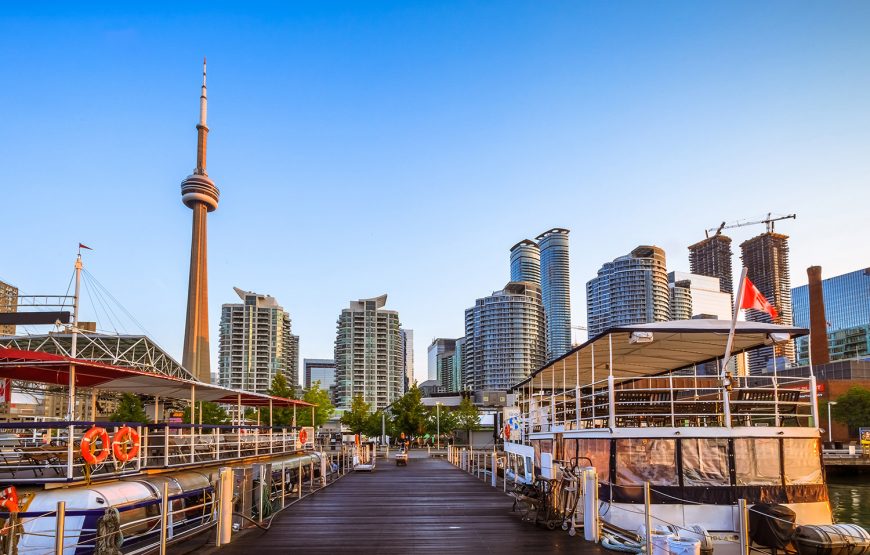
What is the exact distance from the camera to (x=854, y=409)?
287 ft

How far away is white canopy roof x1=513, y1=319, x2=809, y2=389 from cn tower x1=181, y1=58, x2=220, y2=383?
418 ft

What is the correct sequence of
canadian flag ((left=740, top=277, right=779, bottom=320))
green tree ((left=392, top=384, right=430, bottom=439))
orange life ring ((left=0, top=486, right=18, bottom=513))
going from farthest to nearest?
1. green tree ((left=392, top=384, right=430, bottom=439))
2. canadian flag ((left=740, top=277, right=779, bottom=320))
3. orange life ring ((left=0, top=486, right=18, bottom=513))

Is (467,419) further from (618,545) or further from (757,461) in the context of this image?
(618,545)

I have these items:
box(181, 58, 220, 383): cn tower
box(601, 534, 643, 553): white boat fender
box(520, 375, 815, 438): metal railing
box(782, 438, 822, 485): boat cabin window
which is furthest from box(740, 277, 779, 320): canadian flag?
box(181, 58, 220, 383): cn tower

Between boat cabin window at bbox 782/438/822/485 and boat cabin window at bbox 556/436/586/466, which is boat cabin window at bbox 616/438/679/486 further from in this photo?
boat cabin window at bbox 782/438/822/485

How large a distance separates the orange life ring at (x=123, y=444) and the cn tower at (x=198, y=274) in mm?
129769

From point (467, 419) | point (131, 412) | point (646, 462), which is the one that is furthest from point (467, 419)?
point (646, 462)

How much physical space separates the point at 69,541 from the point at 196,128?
170 metres

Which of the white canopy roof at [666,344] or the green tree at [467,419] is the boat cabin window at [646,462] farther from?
the green tree at [467,419]

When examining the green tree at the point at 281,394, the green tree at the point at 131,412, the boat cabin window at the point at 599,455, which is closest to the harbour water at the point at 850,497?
the boat cabin window at the point at 599,455

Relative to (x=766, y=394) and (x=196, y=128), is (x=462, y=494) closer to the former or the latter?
(x=766, y=394)

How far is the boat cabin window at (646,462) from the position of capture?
13320 millimetres

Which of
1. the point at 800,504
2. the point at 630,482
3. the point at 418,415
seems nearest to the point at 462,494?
the point at 630,482

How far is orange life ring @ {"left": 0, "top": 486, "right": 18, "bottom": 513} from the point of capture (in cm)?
1063
